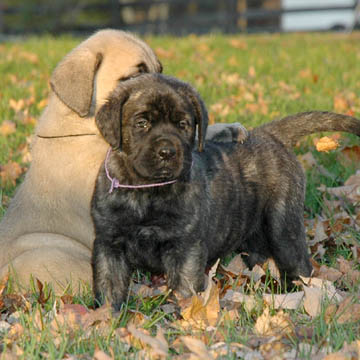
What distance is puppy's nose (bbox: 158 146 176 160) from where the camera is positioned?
4129 millimetres

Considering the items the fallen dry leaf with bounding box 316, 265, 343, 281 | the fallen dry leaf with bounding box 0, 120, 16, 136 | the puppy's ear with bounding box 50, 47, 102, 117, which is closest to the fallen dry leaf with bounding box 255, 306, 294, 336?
the fallen dry leaf with bounding box 316, 265, 343, 281

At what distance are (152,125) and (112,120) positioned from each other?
26 cm

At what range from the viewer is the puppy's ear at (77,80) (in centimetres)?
508

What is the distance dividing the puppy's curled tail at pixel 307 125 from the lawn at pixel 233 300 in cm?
91

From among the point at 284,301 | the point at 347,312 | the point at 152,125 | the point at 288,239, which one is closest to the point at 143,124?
the point at 152,125

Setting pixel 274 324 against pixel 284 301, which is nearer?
pixel 274 324

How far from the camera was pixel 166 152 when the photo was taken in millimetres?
4129

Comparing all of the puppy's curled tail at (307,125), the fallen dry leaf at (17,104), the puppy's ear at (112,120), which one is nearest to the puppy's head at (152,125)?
the puppy's ear at (112,120)

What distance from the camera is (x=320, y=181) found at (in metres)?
6.83

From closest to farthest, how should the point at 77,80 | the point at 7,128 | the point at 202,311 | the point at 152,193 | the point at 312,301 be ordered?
the point at 202,311 < the point at 312,301 < the point at 152,193 < the point at 77,80 < the point at 7,128

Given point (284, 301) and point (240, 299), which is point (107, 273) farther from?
point (284, 301)

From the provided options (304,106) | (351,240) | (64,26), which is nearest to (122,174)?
(351,240)

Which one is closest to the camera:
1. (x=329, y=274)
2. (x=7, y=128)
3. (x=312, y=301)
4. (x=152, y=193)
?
(x=312, y=301)

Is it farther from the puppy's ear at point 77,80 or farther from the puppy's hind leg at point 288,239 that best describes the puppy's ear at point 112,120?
the puppy's hind leg at point 288,239
